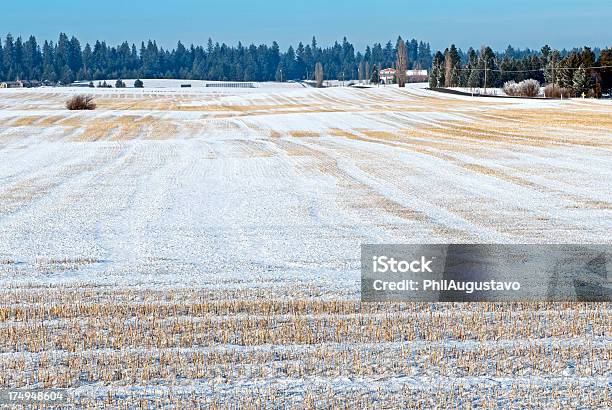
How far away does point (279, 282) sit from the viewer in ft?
36.6

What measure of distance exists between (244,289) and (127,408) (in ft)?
13.0

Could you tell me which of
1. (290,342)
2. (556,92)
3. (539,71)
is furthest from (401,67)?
(290,342)

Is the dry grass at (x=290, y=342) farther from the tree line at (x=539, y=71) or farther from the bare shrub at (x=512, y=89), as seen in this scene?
the bare shrub at (x=512, y=89)

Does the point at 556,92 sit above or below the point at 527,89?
below

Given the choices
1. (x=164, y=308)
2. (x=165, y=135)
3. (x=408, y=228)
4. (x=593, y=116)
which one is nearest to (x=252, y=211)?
(x=408, y=228)

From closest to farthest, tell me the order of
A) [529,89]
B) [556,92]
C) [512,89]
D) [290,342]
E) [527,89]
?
[290,342] < [556,92] < [529,89] < [527,89] < [512,89]

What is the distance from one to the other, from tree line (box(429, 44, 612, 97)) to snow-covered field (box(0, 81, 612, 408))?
78.4 m

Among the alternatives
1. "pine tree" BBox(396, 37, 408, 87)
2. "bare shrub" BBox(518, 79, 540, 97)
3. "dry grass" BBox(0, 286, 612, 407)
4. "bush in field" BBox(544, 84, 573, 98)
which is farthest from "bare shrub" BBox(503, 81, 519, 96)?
"dry grass" BBox(0, 286, 612, 407)

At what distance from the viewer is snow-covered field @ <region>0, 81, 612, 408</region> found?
24.5 ft

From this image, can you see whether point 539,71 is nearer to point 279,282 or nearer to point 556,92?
point 556,92

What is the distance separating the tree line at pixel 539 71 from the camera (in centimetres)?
10481

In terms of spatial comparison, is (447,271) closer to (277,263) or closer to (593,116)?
(277,263)

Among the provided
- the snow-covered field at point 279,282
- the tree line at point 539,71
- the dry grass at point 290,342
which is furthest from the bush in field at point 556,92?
the dry grass at point 290,342

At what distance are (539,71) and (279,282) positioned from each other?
145m
